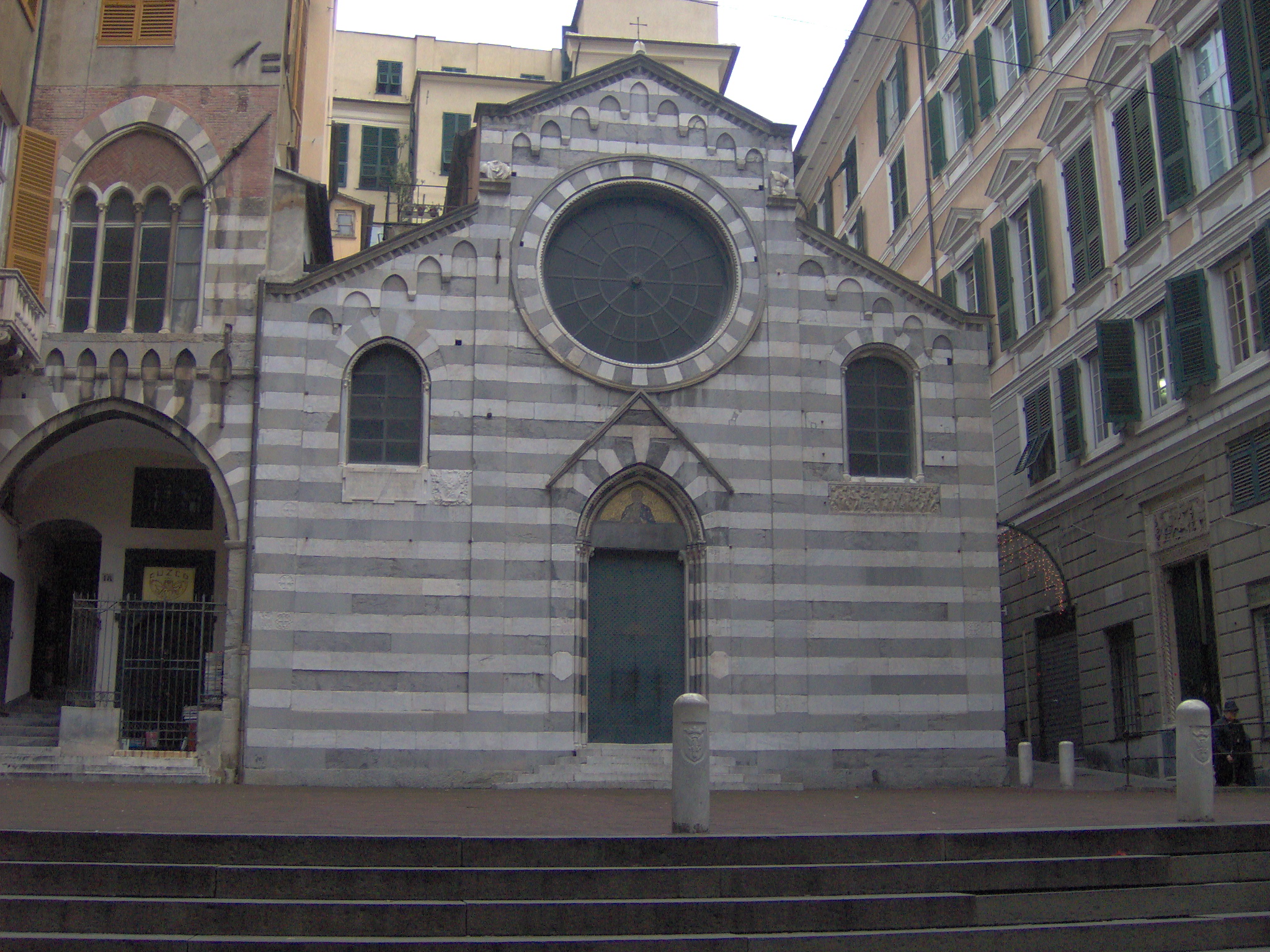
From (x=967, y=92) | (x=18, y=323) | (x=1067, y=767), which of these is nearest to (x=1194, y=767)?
(x=1067, y=767)

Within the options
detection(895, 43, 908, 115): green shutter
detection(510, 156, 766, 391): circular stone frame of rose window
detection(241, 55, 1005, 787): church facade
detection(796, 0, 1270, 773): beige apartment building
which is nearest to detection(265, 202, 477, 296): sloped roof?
detection(241, 55, 1005, 787): church facade

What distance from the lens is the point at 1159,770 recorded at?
78.2 ft

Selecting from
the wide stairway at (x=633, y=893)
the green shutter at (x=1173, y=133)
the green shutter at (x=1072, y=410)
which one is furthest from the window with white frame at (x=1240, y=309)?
the wide stairway at (x=633, y=893)

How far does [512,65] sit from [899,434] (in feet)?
85.0

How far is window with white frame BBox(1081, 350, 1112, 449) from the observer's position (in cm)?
2641

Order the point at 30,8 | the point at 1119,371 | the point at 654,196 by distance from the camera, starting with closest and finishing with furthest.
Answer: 1. the point at 30,8
2. the point at 654,196
3. the point at 1119,371

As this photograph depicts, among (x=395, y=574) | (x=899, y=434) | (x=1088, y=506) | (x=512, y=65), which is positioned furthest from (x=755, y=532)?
(x=512, y=65)

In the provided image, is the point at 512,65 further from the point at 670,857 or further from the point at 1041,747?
the point at 670,857

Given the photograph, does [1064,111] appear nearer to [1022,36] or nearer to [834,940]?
[1022,36]

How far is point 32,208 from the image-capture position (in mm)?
22375

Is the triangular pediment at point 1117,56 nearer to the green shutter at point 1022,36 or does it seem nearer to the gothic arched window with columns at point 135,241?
the green shutter at point 1022,36

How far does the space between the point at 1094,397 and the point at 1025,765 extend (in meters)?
7.92

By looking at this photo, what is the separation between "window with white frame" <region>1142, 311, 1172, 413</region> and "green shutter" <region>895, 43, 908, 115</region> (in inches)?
505

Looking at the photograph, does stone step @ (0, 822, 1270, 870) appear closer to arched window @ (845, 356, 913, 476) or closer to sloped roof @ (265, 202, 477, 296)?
arched window @ (845, 356, 913, 476)
